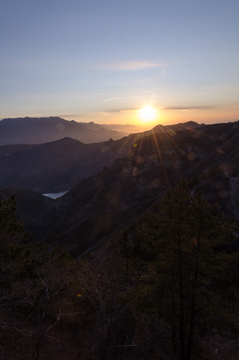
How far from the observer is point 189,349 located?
28.1ft

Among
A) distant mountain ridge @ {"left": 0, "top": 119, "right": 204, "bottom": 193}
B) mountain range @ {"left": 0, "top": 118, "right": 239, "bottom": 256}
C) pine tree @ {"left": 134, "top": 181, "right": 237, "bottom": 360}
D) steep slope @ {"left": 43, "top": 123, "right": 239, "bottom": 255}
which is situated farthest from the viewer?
distant mountain ridge @ {"left": 0, "top": 119, "right": 204, "bottom": 193}

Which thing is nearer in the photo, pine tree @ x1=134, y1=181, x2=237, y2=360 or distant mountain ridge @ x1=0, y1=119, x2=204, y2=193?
pine tree @ x1=134, y1=181, x2=237, y2=360

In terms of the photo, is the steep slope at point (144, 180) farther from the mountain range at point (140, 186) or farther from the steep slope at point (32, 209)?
the steep slope at point (32, 209)

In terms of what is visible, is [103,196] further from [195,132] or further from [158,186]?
[195,132]

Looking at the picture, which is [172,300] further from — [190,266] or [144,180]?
[144,180]

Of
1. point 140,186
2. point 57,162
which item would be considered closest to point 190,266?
point 140,186

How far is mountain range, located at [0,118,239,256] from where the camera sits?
30831 mm

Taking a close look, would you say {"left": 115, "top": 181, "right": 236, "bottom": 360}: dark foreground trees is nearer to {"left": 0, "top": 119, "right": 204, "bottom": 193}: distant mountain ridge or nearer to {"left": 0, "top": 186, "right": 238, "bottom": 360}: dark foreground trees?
{"left": 0, "top": 186, "right": 238, "bottom": 360}: dark foreground trees

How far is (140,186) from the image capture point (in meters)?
58.9

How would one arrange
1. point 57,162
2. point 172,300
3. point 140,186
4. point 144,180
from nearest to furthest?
point 172,300
point 140,186
point 144,180
point 57,162

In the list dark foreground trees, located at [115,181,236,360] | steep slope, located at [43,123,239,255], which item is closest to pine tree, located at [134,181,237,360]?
dark foreground trees, located at [115,181,236,360]

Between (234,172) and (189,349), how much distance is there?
25552mm

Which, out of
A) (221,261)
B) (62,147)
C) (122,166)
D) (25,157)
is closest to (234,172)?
(221,261)

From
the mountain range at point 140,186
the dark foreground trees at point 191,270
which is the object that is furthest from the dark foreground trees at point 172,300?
the mountain range at point 140,186
